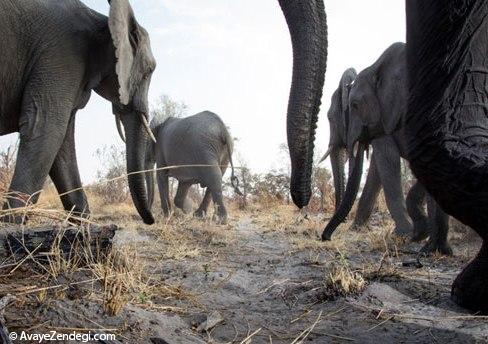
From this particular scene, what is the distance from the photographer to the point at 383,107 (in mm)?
6062

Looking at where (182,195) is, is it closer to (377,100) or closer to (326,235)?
(377,100)

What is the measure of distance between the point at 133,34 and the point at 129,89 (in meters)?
0.57

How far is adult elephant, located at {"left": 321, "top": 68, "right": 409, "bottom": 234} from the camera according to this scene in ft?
19.8

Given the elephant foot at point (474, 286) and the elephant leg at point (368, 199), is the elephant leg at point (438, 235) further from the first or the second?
the elephant leg at point (368, 199)

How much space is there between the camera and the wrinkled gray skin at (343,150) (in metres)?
6.99

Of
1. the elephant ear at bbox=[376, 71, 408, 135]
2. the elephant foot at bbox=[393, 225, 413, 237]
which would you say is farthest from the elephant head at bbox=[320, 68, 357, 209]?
the elephant foot at bbox=[393, 225, 413, 237]

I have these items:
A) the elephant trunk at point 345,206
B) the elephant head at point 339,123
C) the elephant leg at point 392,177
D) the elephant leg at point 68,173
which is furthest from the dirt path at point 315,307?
the elephant head at point 339,123

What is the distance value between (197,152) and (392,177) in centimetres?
388

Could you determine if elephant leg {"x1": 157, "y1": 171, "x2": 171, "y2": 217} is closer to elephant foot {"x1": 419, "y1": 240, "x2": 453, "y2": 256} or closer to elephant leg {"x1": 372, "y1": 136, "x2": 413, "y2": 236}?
elephant leg {"x1": 372, "y1": 136, "x2": 413, "y2": 236}

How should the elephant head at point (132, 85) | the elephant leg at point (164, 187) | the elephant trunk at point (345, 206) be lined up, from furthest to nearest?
the elephant leg at point (164, 187) → the elephant trunk at point (345, 206) → the elephant head at point (132, 85)

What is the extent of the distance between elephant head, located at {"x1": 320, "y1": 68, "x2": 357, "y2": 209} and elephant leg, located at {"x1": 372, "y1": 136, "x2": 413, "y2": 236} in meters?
0.60

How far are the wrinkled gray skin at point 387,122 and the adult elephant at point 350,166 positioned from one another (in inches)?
0.4

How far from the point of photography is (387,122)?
6.01 meters

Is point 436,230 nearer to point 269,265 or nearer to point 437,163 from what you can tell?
point 269,265
